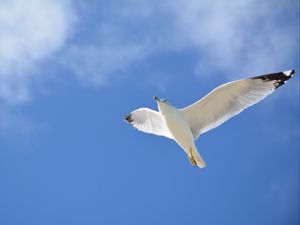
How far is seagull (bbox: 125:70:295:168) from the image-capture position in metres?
15.6

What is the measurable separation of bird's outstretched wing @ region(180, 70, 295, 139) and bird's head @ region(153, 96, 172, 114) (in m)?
0.35

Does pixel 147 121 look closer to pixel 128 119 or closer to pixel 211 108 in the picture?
pixel 128 119

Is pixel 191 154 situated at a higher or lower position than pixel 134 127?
lower

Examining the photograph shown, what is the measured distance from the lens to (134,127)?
1684cm

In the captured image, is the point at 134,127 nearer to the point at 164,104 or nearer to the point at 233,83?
the point at 164,104

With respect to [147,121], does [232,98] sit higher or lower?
lower

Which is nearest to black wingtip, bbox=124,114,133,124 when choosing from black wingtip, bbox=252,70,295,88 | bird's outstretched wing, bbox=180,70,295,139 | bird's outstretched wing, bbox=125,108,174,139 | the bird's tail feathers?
bird's outstretched wing, bbox=125,108,174,139

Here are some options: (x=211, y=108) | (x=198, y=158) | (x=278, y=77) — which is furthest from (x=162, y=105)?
(x=278, y=77)

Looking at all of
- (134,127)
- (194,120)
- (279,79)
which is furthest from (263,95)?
(134,127)

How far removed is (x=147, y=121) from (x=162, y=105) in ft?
3.40

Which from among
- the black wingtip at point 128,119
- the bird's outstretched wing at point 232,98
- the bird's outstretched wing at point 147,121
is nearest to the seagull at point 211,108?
the bird's outstretched wing at point 232,98

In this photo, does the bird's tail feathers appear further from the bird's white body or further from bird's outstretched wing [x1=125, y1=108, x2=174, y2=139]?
bird's outstretched wing [x1=125, y1=108, x2=174, y2=139]

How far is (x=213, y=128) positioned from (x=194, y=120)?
38 centimetres

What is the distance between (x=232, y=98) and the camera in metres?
15.8
